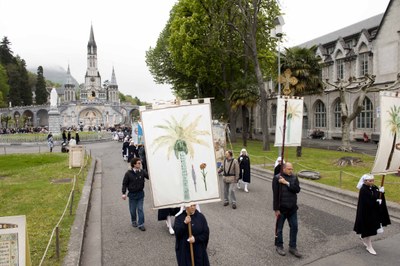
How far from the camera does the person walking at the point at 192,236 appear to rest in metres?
5.12

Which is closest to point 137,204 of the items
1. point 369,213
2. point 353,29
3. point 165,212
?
point 165,212

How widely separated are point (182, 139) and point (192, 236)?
63.0 inches

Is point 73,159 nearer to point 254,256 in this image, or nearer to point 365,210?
point 254,256

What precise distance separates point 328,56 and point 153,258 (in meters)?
40.0

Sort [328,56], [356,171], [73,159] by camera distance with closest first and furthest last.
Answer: [356,171]
[73,159]
[328,56]

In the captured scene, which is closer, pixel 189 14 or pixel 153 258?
pixel 153 258

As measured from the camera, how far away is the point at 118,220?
31.6 ft

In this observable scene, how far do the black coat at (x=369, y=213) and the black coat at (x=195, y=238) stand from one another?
3903 millimetres

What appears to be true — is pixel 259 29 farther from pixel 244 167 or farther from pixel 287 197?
pixel 287 197

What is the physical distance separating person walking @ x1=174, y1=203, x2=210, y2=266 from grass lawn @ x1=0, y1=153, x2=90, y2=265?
2754 millimetres

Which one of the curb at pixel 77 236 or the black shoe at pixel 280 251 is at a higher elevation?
the curb at pixel 77 236

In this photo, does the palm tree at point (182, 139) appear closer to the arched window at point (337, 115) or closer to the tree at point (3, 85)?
the arched window at point (337, 115)

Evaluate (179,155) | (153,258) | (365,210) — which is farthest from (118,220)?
(365,210)

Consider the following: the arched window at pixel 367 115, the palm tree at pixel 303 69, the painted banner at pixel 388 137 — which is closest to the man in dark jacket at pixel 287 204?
the painted banner at pixel 388 137
